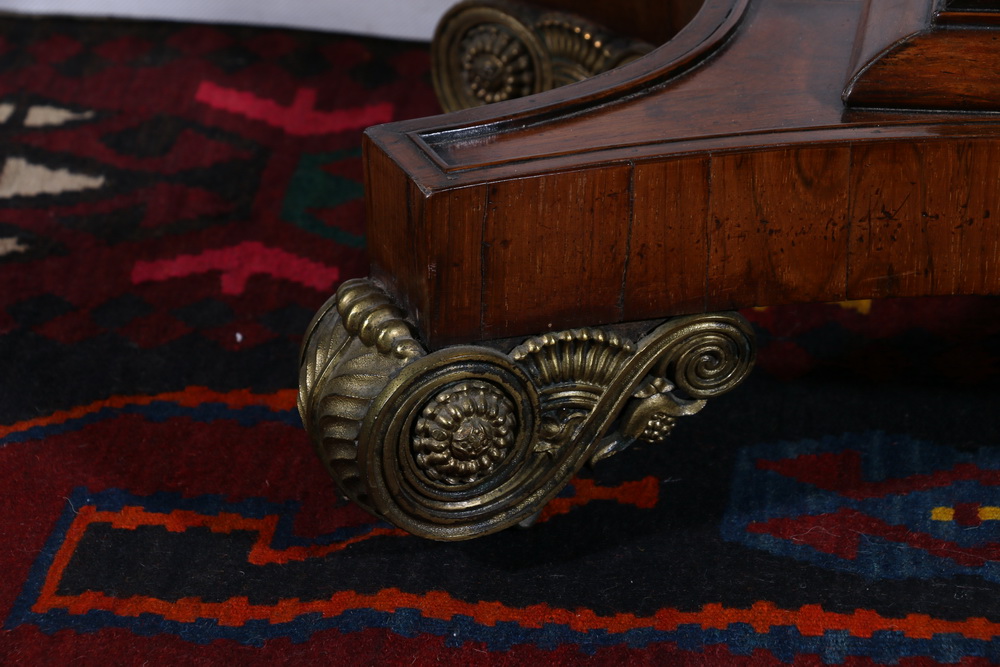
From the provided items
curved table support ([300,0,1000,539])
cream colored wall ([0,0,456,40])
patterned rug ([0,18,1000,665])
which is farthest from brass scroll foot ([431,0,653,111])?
cream colored wall ([0,0,456,40])

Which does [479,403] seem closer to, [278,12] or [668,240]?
[668,240]

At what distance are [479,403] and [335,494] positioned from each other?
26 cm

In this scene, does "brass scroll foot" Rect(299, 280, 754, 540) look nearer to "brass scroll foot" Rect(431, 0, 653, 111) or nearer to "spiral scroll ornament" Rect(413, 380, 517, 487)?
"spiral scroll ornament" Rect(413, 380, 517, 487)

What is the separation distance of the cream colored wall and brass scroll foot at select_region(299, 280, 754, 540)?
3.56 ft

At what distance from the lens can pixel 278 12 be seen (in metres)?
1.95

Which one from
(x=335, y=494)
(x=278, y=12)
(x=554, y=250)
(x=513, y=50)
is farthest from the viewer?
(x=278, y=12)

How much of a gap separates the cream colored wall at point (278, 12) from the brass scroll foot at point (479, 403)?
109cm

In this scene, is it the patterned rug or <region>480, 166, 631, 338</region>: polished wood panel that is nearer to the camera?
<region>480, 166, 631, 338</region>: polished wood panel

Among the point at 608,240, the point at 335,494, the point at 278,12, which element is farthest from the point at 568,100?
the point at 278,12

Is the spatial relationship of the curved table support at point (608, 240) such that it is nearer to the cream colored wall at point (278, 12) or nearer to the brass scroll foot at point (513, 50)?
the brass scroll foot at point (513, 50)

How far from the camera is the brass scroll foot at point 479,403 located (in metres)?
0.87

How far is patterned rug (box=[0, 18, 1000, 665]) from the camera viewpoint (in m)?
0.96

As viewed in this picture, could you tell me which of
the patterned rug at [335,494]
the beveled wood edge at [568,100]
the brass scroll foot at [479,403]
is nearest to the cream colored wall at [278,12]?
the patterned rug at [335,494]

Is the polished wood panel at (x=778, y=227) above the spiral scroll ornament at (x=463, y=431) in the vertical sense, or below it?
above
